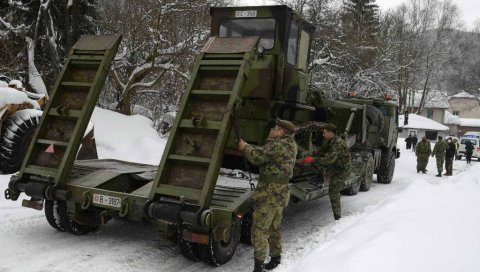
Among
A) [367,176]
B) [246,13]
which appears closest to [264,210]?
[246,13]

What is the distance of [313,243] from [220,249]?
6.11ft

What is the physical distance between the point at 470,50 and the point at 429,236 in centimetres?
7898

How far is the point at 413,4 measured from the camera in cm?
→ 5125

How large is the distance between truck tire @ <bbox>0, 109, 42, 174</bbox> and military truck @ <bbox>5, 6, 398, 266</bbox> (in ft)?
7.61

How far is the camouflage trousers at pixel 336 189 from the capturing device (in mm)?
8586

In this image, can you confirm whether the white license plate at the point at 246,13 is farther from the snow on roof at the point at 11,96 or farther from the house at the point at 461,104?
the house at the point at 461,104

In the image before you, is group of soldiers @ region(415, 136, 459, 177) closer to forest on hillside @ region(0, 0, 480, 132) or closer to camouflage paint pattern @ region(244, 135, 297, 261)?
forest on hillside @ region(0, 0, 480, 132)

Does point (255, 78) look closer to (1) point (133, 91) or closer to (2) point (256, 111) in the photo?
(2) point (256, 111)

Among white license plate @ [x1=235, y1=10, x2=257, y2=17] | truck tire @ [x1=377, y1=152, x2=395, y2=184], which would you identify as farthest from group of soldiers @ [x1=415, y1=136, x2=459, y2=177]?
white license plate @ [x1=235, y1=10, x2=257, y2=17]

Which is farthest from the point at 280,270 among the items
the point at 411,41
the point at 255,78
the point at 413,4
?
the point at 413,4

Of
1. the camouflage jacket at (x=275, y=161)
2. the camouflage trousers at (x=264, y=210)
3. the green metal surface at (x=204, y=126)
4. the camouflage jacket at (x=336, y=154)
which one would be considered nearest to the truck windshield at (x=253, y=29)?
the green metal surface at (x=204, y=126)

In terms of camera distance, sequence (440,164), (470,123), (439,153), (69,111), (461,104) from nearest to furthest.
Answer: (69,111)
(440,164)
(439,153)
(470,123)
(461,104)

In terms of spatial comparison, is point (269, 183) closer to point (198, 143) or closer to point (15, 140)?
point (198, 143)

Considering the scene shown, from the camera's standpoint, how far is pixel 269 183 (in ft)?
18.0
